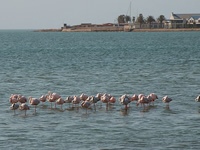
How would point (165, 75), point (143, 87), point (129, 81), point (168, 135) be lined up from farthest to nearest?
point (165, 75) < point (129, 81) < point (143, 87) < point (168, 135)

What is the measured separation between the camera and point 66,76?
44062 mm

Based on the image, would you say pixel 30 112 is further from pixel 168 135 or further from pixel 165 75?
pixel 165 75

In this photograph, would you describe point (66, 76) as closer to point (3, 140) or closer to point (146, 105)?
point (146, 105)

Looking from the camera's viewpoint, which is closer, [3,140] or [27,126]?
[3,140]

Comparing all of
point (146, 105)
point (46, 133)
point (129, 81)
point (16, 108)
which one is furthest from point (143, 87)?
point (46, 133)

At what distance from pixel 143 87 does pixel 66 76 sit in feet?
36.7

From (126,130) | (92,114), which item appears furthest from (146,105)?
(126,130)

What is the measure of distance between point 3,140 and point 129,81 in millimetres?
20729

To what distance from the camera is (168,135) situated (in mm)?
20469

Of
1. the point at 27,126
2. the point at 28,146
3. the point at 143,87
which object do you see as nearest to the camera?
the point at 28,146

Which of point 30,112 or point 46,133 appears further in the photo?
point 30,112

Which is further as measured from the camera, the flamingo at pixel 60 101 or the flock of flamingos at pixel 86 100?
the flamingo at pixel 60 101

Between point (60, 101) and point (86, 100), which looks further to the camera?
point (86, 100)

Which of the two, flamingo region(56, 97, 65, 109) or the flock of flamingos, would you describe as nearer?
the flock of flamingos
